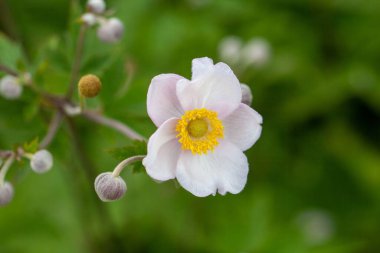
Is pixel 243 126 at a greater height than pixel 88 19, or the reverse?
pixel 88 19

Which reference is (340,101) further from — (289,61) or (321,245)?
(321,245)

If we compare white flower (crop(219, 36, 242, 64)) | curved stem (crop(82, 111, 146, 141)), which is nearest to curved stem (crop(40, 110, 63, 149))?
curved stem (crop(82, 111, 146, 141))

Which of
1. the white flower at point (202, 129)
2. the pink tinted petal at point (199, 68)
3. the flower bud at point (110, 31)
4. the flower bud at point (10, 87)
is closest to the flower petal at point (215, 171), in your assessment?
the white flower at point (202, 129)

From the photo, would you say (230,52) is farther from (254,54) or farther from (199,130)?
(199,130)

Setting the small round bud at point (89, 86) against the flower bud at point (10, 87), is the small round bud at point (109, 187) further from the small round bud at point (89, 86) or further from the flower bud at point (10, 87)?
the flower bud at point (10, 87)

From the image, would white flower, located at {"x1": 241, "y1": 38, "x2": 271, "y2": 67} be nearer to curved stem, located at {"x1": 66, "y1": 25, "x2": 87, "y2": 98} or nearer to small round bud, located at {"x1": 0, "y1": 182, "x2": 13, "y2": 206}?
curved stem, located at {"x1": 66, "y1": 25, "x2": 87, "y2": 98}

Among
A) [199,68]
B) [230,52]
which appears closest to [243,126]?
[199,68]
